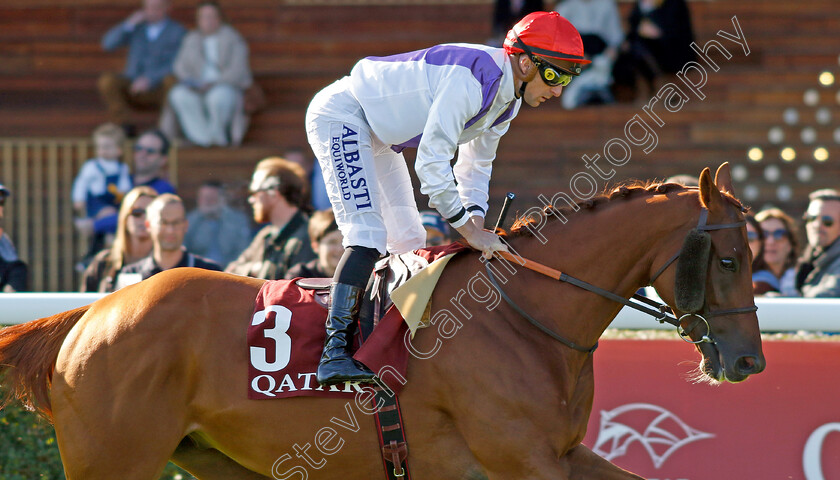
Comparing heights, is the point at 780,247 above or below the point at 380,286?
below

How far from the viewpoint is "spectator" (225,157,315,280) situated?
5.76 m

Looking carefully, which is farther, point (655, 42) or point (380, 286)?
point (655, 42)

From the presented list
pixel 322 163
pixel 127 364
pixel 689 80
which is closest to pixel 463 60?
pixel 322 163

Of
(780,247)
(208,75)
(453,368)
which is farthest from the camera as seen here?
(208,75)

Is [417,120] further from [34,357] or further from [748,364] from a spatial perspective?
[34,357]

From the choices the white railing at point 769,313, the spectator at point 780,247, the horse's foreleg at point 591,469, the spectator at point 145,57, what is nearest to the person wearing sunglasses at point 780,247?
the spectator at point 780,247

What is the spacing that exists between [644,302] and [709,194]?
0.45 m

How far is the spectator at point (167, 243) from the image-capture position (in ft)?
18.2

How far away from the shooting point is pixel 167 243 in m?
5.56

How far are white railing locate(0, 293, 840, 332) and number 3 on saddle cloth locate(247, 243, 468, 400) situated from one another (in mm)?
1227

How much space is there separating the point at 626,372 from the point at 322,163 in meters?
1.76

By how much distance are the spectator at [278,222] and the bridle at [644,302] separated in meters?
2.42

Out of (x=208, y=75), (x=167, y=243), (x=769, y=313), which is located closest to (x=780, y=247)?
(x=769, y=313)

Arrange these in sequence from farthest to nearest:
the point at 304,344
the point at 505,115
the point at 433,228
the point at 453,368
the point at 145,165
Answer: the point at 145,165 < the point at 433,228 < the point at 505,115 < the point at 304,344 < the point at 453,368
